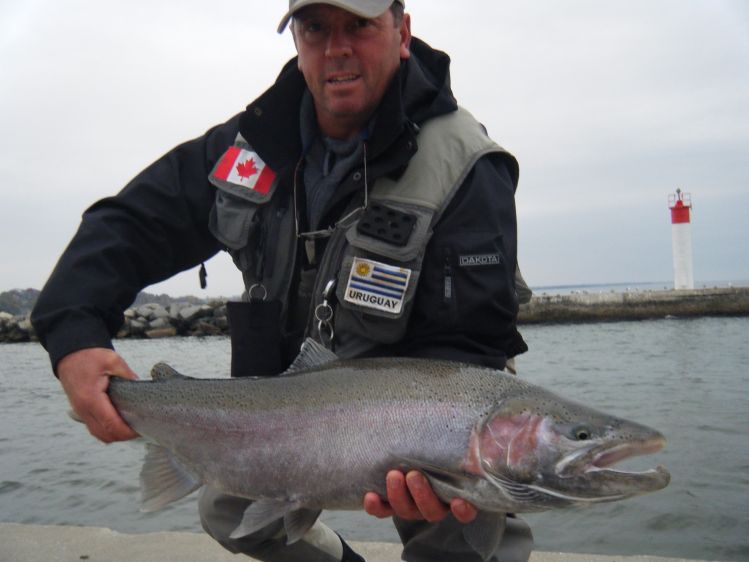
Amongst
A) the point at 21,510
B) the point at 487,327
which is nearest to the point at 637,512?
the point at 487,327

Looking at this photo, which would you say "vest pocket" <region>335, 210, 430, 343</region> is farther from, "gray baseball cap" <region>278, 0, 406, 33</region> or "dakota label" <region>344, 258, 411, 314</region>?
"gray baseball cap" <region>278, 0, 406, 33</region>

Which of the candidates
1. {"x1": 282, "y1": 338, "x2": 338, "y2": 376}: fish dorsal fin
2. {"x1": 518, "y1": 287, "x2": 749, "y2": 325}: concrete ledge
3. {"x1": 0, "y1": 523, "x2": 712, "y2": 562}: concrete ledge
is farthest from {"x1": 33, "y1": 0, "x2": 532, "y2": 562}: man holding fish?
{"x1": 518, "y1": 287, "x2": 749, "y2": 325}: concrete ledge

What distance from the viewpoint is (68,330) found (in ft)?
10.6

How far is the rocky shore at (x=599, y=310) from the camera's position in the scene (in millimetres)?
35406

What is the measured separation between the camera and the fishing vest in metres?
3.28

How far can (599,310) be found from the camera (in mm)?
35844

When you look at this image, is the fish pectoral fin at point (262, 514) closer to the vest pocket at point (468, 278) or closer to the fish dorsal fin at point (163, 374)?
the fish dorsal fin at point (163, 374)

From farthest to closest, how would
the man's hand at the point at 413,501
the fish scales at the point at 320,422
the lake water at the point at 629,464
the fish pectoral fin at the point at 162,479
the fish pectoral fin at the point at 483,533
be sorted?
the lake water at the point at 629,464 → the fish pectoral fin at the point at 162,479 → the fish pectoral fin at the point at 483,533 → the fish scales at the point at 320,422 → the man's hand at the point at 413,501

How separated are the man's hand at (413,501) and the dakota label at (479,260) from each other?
37.7 inches

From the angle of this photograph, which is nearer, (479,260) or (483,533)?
(483,533)

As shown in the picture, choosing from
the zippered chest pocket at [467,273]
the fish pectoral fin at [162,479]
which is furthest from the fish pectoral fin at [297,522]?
the zippered chest pocket at [467,273]

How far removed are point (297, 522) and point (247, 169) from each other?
1.70m

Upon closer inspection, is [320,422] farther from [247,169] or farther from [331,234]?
[247,169]

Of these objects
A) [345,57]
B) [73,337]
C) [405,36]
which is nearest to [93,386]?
[73,337]
